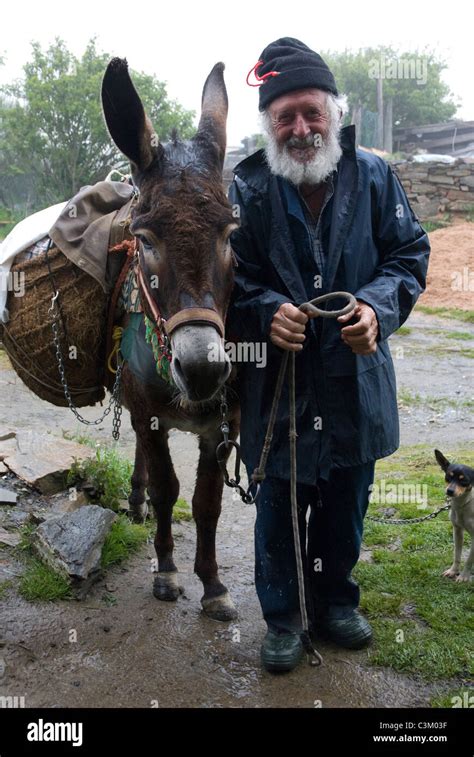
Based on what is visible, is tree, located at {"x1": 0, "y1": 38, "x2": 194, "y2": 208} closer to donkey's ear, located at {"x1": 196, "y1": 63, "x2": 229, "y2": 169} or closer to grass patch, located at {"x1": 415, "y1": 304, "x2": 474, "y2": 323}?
grass patch, located at {"x1": 415, "y1": 304, "x2": 474, "y2": 323}

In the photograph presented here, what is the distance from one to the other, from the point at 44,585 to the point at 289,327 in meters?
2.21

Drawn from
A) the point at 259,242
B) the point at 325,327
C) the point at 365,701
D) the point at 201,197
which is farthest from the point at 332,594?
the point at 201,197

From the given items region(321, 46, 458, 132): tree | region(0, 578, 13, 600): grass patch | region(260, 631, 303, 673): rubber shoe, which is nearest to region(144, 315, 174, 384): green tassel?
region(260, 631, 303, 673): rubber shoe

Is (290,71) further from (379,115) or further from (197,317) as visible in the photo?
(379,115)

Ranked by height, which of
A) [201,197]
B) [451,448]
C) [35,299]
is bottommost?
[451,448]

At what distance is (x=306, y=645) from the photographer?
2834 millimetres

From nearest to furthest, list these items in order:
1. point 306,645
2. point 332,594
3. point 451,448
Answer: point 306,645, point 332,594, point 451,448

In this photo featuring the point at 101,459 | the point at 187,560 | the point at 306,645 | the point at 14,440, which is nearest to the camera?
the point at 306,645

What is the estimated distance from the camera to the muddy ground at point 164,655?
9.89 feet

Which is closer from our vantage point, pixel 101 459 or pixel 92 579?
pixel 92 579

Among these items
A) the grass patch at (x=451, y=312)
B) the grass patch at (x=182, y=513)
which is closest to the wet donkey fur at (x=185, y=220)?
the grass patch at (x=182, y=513)

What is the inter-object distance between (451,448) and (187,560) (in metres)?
3.25

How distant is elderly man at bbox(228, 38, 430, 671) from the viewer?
112 inches
